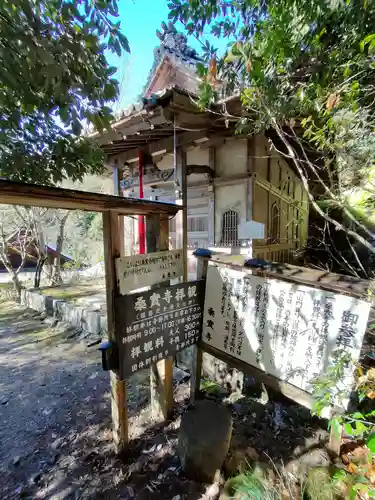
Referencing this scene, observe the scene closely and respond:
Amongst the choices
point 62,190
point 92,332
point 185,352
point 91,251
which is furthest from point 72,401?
point 91,251

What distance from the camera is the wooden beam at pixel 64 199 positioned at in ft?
6.02

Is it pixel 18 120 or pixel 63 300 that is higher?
pixel 18 120

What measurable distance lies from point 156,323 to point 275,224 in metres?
5.34

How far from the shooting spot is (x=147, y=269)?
9.39ft

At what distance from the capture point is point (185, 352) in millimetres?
4906

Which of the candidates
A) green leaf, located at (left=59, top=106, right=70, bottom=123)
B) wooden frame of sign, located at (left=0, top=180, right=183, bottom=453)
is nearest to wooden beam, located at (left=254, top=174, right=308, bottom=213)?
wooden frame of sign, located at (left=0, top=180, right=183, bottom=453)

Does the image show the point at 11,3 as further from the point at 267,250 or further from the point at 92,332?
the point at 92,332

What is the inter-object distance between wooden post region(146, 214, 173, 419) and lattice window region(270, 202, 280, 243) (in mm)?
4205

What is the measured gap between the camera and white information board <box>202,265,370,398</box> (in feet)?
7.32

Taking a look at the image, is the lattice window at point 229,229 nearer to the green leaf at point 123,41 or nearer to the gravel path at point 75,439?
the gravel path at point 75,439

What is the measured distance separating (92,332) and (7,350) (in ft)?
6.35

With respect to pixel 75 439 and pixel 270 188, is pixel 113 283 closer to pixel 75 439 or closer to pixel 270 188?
pixel 75 439

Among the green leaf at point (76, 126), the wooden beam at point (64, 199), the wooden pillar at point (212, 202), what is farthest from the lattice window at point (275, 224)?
the green leaf at point (76, 126)

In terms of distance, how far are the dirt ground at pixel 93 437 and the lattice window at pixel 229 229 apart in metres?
3.02
